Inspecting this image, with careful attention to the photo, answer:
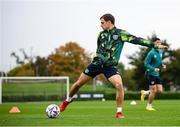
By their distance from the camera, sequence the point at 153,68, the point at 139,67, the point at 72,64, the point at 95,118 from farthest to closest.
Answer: the point at 72,64, the point at 139,67, the point at 153,68, the point at 95,118

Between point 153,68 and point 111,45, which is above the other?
point 111,45

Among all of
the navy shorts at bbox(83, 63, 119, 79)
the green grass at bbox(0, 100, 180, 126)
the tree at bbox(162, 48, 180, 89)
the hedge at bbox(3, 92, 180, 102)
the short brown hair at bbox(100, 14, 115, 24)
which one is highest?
the tree at bbox(162, 48, 180, 89)

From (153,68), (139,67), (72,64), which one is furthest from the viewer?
(72,64)

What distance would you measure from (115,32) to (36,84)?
40709 mm

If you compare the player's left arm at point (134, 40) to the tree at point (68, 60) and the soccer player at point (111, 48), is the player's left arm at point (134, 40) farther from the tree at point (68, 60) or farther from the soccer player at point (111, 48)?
the tree at point (68, 60)

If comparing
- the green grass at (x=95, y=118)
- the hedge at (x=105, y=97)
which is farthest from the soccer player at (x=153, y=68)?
the hedge at (x=105, y=97)

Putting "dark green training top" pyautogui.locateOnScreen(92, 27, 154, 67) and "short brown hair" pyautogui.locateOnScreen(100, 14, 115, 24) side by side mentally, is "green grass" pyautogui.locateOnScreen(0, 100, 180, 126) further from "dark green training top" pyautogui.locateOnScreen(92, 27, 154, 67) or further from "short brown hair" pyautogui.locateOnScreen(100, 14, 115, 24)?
"short brown hair" pyautogui.locateOnScreen(100, 14, 115, 24)

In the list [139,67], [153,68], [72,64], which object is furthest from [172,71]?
[153,68]

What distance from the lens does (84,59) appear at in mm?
97625

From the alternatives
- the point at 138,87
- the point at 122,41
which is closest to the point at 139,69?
the point at 138,87

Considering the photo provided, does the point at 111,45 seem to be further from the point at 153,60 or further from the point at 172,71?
the point at 172,71

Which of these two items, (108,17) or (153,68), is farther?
(153,68)

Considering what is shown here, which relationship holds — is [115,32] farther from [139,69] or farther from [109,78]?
[139,69]

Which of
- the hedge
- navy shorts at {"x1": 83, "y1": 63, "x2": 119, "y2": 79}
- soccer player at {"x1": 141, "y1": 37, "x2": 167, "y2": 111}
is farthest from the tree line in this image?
navy shorts at {"x1": 83, "y1": 63, "x2": 119, "y2": 79}
